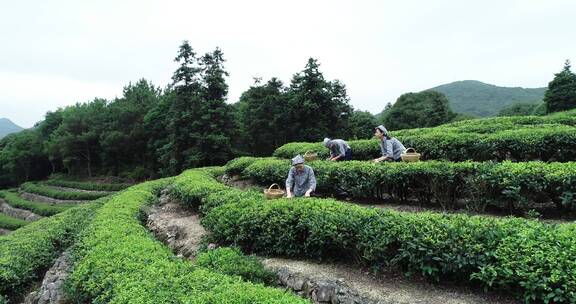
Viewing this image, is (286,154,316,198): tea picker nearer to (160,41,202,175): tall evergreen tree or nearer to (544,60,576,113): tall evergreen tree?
(160,41,202,175): tall evergreen tree

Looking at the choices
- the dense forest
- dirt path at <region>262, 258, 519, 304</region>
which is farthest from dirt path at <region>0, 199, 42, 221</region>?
dirt path at <region>262, 258, 519, 304</region>

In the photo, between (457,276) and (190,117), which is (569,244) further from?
(190,117)

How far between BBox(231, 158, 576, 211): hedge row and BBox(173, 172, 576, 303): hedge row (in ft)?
8.38

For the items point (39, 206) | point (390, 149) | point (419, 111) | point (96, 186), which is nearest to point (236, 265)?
point (390, 149)

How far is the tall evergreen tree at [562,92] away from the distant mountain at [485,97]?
62.9m

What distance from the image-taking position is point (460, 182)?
8562 mm

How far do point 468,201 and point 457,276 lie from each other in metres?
3.73

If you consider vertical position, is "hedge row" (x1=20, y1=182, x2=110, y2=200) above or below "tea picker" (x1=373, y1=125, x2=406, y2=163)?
below

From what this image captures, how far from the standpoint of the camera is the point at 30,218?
3438cm

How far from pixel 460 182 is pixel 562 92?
115 feet

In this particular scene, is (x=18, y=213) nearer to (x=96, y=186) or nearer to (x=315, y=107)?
(x=96, y=186)

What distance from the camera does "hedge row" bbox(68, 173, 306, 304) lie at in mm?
4352

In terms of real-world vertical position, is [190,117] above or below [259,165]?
above

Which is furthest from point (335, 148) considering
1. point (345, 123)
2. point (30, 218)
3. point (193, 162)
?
point (30, 218)
